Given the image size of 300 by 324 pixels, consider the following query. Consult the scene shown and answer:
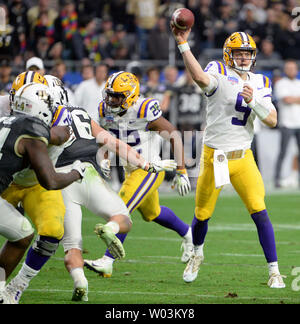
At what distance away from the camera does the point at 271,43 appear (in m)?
14.8

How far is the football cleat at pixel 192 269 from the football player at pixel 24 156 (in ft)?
4.63

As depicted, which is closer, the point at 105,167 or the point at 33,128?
the point at 33,128

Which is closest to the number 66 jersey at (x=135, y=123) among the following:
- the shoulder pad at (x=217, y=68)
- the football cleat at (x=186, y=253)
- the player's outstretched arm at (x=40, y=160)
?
the shoulder pad at (x=217, y=68)

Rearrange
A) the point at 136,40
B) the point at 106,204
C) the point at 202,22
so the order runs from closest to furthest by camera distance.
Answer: the point at 106,204, the point at 202,22, the point at 136,40

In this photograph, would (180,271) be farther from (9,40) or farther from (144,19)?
(144,19)

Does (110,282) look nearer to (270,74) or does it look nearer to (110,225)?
(110,225)

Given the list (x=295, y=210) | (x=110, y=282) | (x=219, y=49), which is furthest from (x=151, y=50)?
(x=110, y=282)

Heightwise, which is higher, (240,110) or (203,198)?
(240,110)

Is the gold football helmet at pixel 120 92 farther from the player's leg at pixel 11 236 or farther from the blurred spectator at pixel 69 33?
the blurred spectator at pixel 69 33

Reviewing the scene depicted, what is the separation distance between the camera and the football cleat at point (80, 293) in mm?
4992

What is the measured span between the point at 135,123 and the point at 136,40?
8.43 meters

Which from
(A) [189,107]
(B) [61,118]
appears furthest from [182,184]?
(A) [189,107]

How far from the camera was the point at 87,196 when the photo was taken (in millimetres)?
5363
